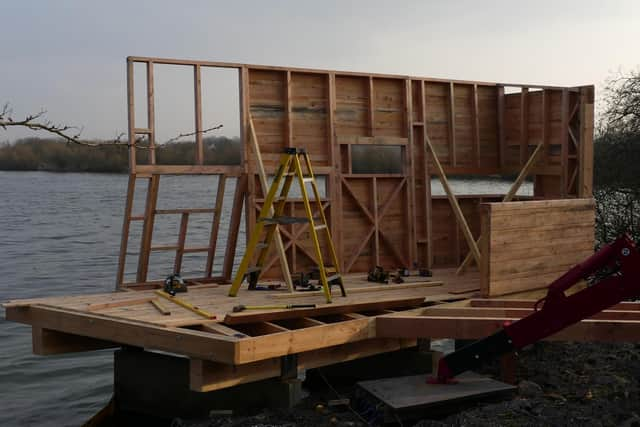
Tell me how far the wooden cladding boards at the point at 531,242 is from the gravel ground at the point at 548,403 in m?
1.18

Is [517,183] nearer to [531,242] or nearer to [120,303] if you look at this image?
[531,242]

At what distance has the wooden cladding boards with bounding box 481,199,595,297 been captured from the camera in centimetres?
991

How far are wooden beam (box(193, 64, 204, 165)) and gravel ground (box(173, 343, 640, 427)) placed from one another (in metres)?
3.90

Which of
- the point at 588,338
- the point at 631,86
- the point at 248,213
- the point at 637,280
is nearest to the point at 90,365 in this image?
the point at 248,213

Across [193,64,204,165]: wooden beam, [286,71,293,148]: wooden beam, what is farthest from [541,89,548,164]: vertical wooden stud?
[193,64,204,165]: wooden beam

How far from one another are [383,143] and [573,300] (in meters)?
6.38

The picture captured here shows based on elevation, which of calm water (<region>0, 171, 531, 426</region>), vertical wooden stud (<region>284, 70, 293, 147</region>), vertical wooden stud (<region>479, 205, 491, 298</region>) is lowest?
calm water (<region>0, 171, 531, 426</region>)

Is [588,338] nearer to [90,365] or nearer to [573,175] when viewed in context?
[573,175]

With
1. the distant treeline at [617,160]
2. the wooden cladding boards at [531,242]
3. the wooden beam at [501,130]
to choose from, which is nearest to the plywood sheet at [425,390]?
the wooden cladding boards at [531,242]

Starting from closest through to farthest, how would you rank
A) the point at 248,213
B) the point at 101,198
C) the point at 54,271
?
the point at 248,213, the point at 54,271, the point at 101,198

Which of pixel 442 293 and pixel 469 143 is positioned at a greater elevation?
pixel 469 143

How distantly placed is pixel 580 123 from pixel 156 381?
838cm

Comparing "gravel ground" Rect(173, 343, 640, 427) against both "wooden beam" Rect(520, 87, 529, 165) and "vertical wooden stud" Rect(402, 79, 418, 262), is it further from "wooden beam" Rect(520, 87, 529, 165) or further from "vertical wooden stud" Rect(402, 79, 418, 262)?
"wooden beam" Rect(520, 87, 529, 165)

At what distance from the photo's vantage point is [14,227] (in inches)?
1460
